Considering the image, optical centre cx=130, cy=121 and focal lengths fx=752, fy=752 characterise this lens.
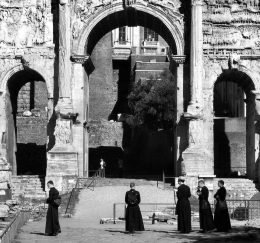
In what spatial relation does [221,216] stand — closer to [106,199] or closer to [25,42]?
[106,199]

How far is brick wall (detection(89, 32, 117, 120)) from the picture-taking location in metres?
65.5

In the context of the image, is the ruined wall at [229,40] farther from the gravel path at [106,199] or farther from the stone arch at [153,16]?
the gravel path at [106,199]

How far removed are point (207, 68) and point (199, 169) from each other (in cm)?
452

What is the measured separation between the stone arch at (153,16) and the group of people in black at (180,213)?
12.6m

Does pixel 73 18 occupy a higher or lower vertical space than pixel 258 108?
higher

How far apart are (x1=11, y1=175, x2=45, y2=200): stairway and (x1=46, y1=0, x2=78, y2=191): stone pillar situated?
2.27 ft

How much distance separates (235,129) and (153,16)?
1326 cm

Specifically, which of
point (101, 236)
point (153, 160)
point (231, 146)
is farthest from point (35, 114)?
point (101, 236)

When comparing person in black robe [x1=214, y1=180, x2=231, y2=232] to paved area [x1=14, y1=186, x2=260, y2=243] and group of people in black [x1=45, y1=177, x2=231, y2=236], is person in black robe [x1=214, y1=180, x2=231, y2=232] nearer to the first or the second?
group of people in black [x1=45, y1=177, x2=231, y2=236]

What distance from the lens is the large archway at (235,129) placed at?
105 ft

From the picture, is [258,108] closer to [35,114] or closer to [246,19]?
[246,19]

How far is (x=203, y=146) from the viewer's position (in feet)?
99.4

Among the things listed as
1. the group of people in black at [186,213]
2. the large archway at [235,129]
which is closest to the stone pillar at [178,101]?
the large archway at [235,129]

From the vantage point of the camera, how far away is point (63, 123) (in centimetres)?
3023
